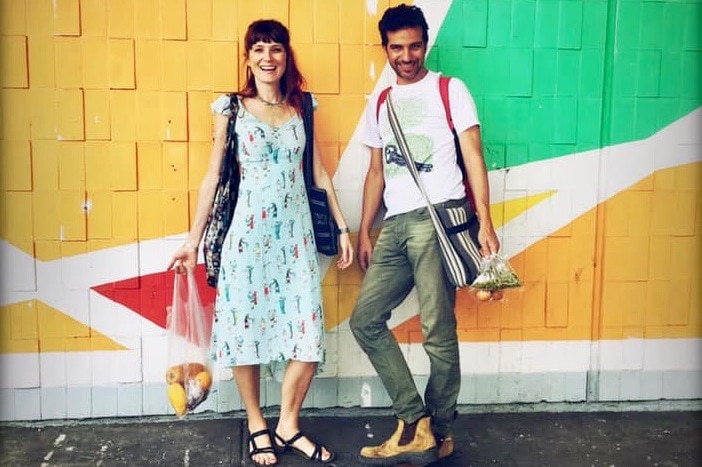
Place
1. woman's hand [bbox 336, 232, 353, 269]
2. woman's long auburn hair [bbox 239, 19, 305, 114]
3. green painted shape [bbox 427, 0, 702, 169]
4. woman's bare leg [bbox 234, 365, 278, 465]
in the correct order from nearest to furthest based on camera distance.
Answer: woman's long auburn hair [bbox 239, 19, 305, 114] < woman's bare leg [bbox 234, 365, 278, 465] < woman's hand [bbox 336, 232, 353, 269] < green painted shape [bbox 427, 0, 702, 169]

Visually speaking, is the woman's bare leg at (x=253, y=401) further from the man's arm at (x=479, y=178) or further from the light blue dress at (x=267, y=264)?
the man's arm at (x=479, y=178)

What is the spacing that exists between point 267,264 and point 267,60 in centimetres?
96

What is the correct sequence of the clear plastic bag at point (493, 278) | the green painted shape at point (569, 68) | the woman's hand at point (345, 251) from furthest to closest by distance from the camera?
1. the green painted shape at point (569, 68)
2. the woman's hand at point (345, 251)
3. the clear plastic bag at point (493, 278)

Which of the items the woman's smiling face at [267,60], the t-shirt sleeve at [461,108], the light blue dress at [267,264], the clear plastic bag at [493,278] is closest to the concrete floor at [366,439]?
the light blue dress at [267,264]

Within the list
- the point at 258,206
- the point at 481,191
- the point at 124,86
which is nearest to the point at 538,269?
the point at 481,191

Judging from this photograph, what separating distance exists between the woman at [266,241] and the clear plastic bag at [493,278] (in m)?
0.79

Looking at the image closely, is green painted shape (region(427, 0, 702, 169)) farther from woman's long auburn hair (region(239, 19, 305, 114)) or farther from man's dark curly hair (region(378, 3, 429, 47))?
woman's long auburn hair (region(239, 19, 305, 114))

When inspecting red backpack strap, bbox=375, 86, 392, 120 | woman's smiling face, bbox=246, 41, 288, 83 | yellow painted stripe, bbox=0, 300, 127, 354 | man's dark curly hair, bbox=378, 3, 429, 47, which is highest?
man's dark curly hair, bbox=378, 3, 429, 47

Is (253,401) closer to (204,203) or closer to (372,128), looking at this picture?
(204,203)

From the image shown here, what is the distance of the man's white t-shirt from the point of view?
363 centimetres

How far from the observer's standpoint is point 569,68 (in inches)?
169

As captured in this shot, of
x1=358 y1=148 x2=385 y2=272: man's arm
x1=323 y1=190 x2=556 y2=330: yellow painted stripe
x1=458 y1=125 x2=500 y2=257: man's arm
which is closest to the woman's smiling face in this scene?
x1=358 y1=148 x2=385 y2=272: man's arm

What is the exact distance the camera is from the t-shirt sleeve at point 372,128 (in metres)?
3.89

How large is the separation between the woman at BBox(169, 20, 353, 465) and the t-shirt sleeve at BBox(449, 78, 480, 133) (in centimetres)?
74
